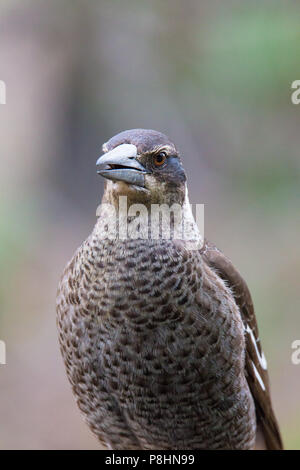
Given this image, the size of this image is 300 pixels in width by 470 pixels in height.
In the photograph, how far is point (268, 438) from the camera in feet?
10.2

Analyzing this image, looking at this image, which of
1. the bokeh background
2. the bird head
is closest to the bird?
the bird head

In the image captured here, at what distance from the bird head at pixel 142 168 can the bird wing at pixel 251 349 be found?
0.36 meters

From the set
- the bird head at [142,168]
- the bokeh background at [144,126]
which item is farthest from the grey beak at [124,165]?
the bokeh background at [144,126]

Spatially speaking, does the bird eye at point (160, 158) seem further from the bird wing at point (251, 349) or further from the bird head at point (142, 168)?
the bird wing at point (251, 349)

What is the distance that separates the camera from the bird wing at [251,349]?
272 cm

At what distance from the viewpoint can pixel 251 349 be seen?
9.39ft

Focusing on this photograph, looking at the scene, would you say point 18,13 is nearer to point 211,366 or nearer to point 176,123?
point 176,123

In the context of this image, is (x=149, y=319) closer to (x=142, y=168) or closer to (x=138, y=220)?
(x=138, y=220)

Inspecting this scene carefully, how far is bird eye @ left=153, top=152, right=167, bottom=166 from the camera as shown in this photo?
2416 mm

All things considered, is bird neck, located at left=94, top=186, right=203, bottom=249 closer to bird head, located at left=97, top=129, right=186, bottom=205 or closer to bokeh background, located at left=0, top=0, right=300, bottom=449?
bird head, located at left=97, top=129, right=186, bottom=205

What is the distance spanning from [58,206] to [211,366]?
415 centimetres

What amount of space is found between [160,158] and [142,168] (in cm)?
11

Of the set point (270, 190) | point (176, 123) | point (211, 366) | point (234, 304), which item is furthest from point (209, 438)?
point (176, 123)

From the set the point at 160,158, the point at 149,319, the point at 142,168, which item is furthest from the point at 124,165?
the point at 149,319
